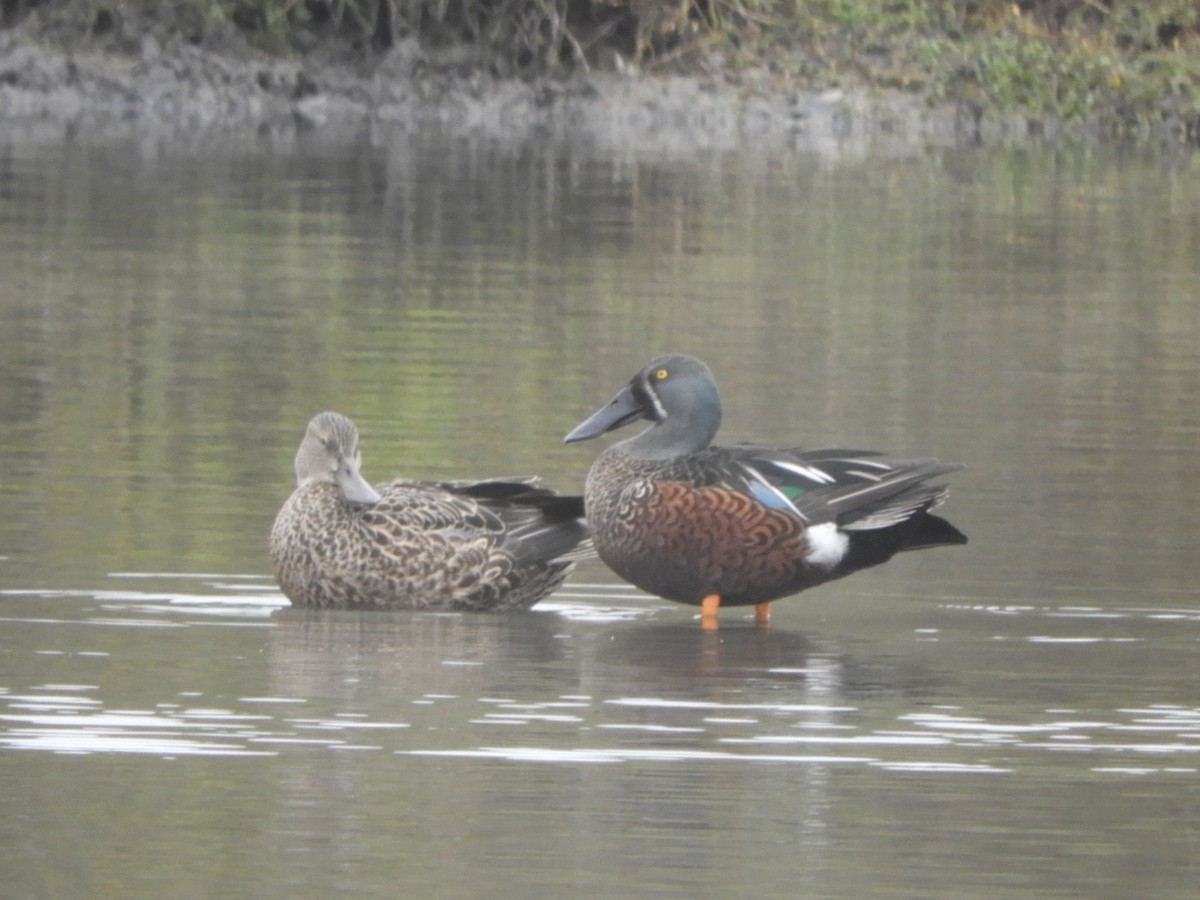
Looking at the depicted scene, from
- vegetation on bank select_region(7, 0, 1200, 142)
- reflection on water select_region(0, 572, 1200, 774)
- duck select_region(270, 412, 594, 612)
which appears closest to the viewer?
reflection on water select_region(0, 572, 1200, 774)

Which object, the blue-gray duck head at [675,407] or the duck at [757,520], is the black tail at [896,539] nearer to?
the duck at [757,520]

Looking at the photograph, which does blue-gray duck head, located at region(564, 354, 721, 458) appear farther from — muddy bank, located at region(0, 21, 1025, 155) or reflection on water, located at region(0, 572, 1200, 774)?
muddy bank, located at region(0, 21, 1025, 155)

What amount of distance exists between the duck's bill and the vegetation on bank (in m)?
22.3

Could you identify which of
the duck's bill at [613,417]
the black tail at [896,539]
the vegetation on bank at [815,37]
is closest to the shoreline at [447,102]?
the vegetation on bank at [815,37]

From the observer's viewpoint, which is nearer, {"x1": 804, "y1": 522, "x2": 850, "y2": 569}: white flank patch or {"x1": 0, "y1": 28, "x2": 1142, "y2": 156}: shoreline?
{"x1": 804, "y1": 522, "x2": 850, "y2": 569}: white flank patch

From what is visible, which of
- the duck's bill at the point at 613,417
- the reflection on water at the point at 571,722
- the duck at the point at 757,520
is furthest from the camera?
the duck's bill at the point at 613,417

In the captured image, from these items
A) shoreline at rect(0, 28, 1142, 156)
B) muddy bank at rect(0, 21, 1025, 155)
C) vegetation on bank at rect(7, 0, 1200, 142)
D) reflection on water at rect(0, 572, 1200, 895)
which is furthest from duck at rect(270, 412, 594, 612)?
vegetation on bank at rect(7, 0, 1200, 142)

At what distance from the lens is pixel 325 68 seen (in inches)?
1270

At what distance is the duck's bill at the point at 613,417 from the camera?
29.7 feet

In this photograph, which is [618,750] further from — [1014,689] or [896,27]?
[896,27]

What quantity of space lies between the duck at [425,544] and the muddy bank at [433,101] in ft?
69.4

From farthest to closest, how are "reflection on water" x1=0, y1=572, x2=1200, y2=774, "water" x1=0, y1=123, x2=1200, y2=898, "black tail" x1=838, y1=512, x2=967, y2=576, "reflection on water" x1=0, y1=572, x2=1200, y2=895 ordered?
"black tail" x1=838, y1=512, x2=967, y2=576 < "reflection on water" x1=0, y1=572, x2=1200, y2=774 < "reflection on water" x1=0, y1=572, x2=1200, y2=895 < "water" x1=0, y1=123, x2=1200, y2=898

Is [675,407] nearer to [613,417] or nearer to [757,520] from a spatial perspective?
[613,417]

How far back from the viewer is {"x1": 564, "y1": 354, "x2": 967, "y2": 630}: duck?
8445 mm
